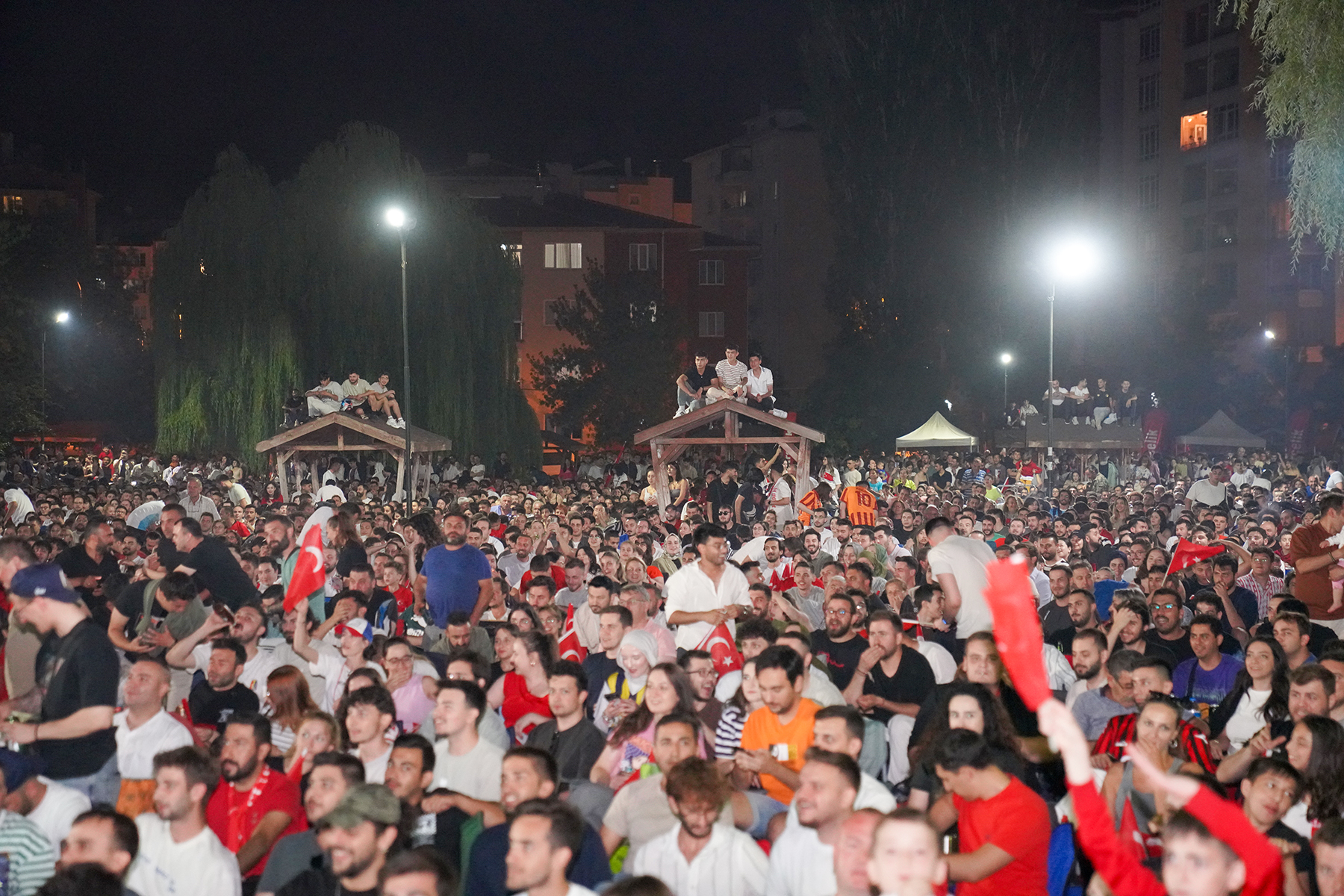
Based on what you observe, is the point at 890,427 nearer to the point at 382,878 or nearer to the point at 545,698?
the point at 545,698

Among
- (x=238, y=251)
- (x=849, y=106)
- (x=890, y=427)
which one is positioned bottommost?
(x=890, y=427)

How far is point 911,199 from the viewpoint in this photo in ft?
178

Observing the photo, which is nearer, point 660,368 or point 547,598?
point 547,598

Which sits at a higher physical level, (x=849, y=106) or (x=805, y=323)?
(x=849, y=106)

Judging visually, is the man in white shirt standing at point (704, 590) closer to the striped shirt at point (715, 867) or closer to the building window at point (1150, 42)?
the striped shirt at point (715, 867)

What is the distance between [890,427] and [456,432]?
73.5 feet

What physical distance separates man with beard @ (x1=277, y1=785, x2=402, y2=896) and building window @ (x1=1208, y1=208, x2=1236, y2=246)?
206ft

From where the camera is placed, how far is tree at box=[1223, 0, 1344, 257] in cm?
1018

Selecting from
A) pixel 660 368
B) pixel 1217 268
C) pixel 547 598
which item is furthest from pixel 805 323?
pixel 547 598

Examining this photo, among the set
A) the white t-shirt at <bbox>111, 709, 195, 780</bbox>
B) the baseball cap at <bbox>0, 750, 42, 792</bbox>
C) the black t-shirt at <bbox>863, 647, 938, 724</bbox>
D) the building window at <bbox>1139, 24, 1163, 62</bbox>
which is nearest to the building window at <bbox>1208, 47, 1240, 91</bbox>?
the building window at <bbox>1139, 24, 1163, 62</bbox>

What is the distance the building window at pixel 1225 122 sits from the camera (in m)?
62.5

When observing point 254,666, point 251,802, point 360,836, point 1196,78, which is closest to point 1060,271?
point 1196,78

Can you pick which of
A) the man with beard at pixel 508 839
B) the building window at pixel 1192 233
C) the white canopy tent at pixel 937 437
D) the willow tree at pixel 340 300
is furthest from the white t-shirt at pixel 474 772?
the building window at pixel 1192 233

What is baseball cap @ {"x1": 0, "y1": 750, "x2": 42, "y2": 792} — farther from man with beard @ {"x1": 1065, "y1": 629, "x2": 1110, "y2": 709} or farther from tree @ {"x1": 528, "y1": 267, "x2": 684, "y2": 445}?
tree @ {"x1": 528, "y1": 267, "x2": 684, "y2": 445}
